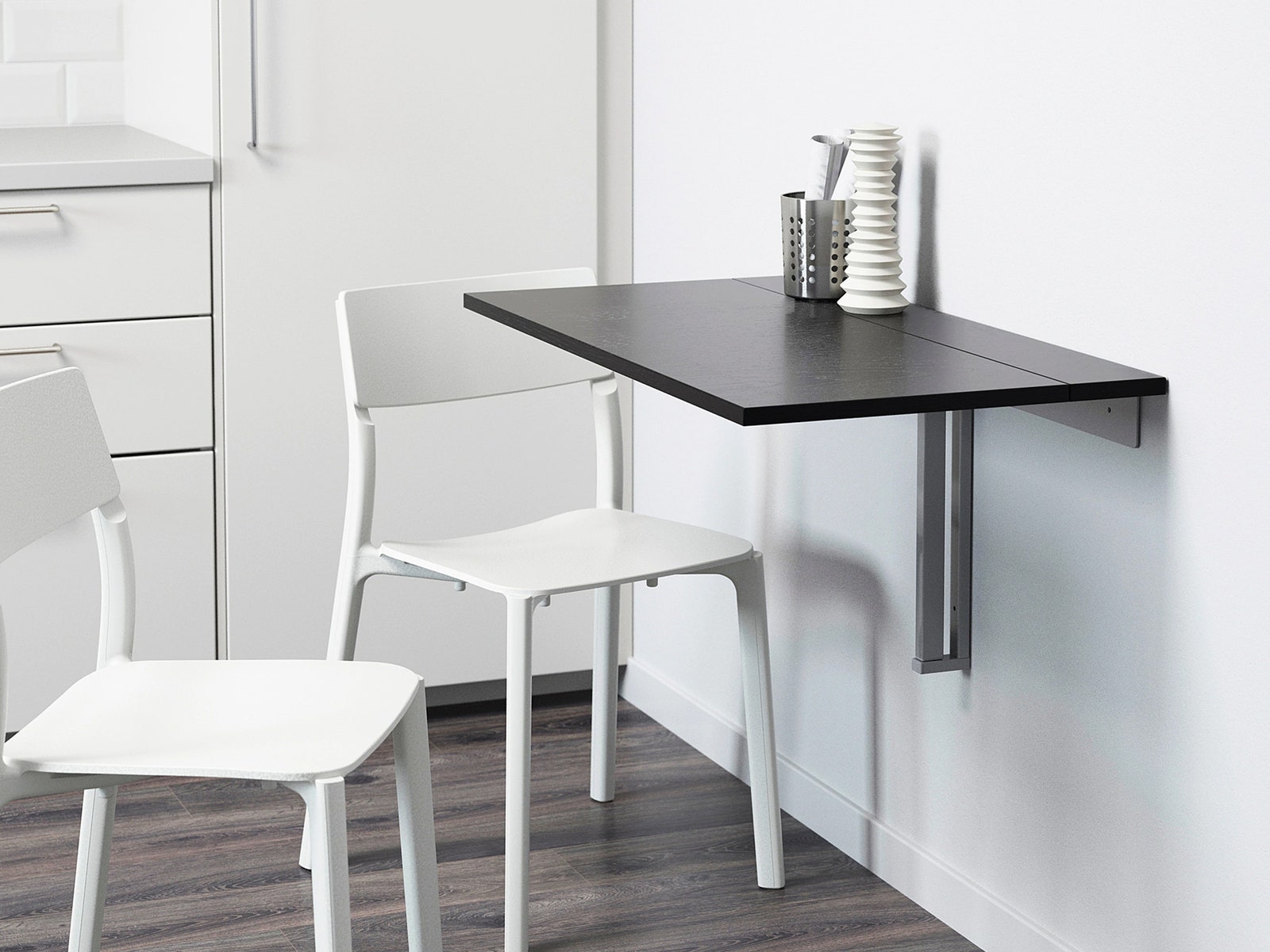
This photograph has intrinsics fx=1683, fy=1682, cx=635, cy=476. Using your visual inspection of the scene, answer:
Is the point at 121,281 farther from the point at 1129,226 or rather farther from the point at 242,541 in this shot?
the point at 1129,226

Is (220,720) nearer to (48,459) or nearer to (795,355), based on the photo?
(48,459)

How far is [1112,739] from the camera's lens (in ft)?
6.04

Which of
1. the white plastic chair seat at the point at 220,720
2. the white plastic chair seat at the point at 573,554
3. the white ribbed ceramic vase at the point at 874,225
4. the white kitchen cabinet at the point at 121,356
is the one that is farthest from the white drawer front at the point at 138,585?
the white ribbed ceramic vase at the point at 874,225

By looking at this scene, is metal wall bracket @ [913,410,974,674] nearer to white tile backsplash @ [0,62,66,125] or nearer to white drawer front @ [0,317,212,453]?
white drawer front @ [0,317,212,453]

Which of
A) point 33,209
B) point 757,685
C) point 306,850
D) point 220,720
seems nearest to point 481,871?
point 306,850

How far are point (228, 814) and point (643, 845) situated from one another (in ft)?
2.04

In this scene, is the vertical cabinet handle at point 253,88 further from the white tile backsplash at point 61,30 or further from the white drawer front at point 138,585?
the white tile backsplash at point 61,30

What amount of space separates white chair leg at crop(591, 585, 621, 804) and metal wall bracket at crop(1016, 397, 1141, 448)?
2.60 feet

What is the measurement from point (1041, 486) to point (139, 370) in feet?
4.57

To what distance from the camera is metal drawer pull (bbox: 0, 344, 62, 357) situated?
97.1 inches

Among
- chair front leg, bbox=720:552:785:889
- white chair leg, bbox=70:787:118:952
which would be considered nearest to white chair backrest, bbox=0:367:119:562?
white chair leg, bbox=70:787:118:952

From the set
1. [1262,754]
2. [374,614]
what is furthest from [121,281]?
[1262,754]

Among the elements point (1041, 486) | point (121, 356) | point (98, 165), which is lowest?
point (1041, 486)

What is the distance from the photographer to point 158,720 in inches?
61.1
